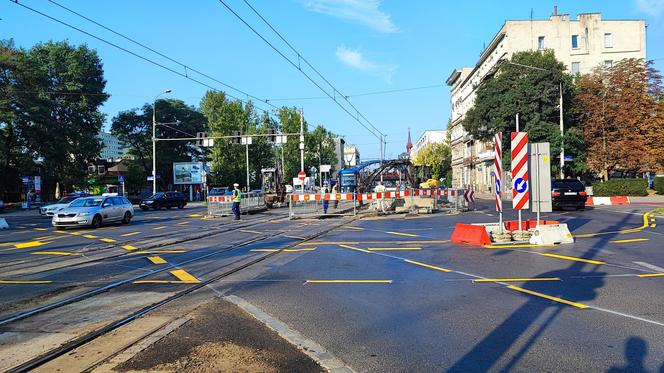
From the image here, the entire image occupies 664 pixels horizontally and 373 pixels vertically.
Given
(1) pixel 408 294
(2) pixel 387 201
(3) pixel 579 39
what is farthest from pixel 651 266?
(3) pixel 579 39

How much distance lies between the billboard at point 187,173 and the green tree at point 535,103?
37579mm

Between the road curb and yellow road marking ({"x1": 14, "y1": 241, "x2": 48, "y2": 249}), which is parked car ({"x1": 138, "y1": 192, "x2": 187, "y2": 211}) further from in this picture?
the road curb

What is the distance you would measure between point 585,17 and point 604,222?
51.2 metres

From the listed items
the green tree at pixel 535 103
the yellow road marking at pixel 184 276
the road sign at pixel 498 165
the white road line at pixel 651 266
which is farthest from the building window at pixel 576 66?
the yellow road marking at pixel 184 276

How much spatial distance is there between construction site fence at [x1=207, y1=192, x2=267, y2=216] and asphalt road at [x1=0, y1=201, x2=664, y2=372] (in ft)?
44.3

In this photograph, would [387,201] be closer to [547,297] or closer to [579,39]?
[547,297]

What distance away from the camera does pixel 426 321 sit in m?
6.11

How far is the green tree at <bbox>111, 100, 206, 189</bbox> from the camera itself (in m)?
73.5

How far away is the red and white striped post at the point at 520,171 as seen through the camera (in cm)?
1341

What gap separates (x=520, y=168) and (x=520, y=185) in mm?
511

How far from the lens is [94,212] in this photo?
2220cm

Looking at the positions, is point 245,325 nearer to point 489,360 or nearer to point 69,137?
point 489,360

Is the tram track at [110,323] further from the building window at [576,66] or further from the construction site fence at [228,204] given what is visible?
the building window at [576,66]

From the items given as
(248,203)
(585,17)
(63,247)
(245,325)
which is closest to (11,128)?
(248,203)
